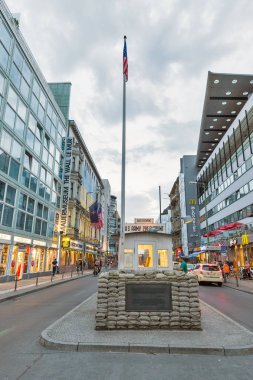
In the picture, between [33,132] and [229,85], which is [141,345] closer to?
[33,132]

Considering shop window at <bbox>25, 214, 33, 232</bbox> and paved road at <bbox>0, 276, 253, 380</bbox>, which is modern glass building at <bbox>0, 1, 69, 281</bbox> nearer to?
shop window at <bbox>25, 214, 33, 232</bbox>

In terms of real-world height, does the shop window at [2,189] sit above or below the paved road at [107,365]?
above

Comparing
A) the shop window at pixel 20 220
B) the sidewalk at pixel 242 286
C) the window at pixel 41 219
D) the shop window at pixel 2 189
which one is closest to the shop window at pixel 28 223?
the shop window at pixel 20 220

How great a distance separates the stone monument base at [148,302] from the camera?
711 cm

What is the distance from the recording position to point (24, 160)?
1044 inches

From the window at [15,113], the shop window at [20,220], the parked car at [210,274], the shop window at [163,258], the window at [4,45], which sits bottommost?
the parked car at [210,274]

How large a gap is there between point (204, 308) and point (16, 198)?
19.8 meters

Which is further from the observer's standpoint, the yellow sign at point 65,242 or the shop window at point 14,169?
the yellow sign at point 65,242

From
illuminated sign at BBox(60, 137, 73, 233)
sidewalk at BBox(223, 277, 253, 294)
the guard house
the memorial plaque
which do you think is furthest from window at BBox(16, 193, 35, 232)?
the memorial plaque

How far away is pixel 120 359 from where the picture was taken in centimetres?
520

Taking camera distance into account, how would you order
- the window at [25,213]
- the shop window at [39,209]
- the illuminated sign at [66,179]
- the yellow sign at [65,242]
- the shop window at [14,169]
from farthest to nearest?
the illuminated sign at [66,179] < the yellow sign at [65,242] < the shop window at [39,209] < the window at [25,213] < the shop window at [14,169]

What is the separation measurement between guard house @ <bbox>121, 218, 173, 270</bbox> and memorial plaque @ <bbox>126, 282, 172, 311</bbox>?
571 centimetres

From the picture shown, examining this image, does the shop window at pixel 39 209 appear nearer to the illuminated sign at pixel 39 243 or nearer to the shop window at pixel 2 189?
the illuminated sign at pixel 39 243

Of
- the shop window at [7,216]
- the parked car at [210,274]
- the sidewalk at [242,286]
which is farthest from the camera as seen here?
the shop window at [7,216]
